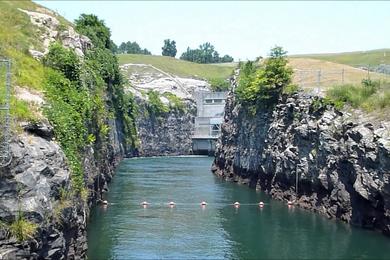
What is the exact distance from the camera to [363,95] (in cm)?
5438

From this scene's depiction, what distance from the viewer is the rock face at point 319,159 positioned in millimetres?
45344

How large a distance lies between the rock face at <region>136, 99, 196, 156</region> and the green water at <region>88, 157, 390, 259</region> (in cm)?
6161

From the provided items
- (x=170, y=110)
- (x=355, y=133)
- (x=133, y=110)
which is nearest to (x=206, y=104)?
(x=170, y=110)

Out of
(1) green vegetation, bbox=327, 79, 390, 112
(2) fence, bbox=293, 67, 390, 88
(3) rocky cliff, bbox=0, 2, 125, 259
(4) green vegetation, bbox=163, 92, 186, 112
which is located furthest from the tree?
(4) green vegetation, bbox=163, 92, 186, 112

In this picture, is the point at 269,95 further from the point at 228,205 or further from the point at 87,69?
the point at 87,69

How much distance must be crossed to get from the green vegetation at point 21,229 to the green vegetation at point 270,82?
1893 inches

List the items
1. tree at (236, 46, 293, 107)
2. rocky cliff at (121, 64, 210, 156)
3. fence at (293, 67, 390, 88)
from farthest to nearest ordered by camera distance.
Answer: rocky cliff at (121, 64, 210, 156)
tree at (236, 46, 293, 107)
fence at (293, 67, 390, 88)

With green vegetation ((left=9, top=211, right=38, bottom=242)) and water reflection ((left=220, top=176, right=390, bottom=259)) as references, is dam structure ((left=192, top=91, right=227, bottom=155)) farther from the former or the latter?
green vegetation ((left=9, top=211, right=38, bottom=242))

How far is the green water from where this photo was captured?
3972cm

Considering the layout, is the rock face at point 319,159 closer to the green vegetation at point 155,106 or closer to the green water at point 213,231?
the green water at point 213,231

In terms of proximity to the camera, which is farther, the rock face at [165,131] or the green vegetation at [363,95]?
the rock face at [165,131]

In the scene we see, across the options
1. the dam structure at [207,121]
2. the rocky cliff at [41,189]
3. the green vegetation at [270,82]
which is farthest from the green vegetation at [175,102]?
the rocky cliff at [41,189]

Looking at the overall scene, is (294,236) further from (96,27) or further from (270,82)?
(96,27)

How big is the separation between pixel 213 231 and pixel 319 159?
51.7ft
